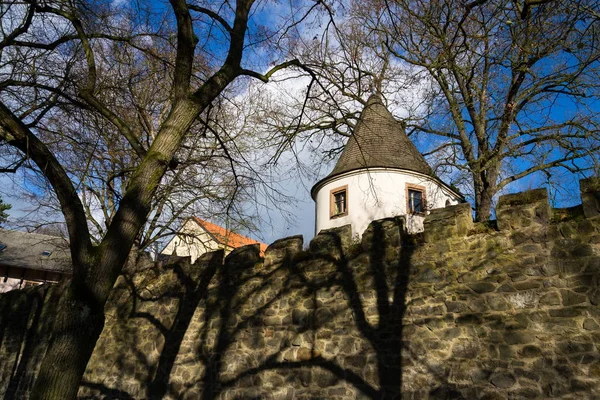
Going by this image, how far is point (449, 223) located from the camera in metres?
5.32

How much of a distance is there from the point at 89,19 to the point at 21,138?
2.20 meters

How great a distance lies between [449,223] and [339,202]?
14646 millimetres

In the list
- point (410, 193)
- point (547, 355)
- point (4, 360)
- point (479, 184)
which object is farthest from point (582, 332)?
point (410, 193)

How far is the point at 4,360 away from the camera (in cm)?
1090

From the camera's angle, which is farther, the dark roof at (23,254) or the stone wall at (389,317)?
the dark roof at (23,254)

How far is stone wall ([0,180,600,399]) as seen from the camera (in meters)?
4.30

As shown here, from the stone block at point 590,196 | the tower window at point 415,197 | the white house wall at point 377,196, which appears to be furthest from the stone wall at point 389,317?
the tower window at point 415,197

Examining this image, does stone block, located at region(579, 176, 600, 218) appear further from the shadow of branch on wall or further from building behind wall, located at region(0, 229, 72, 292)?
building behind wall, located at region(0, 229, 72, 292)

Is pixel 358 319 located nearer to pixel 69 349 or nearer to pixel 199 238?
pixel 69 349

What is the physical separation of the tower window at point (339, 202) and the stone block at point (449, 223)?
543 inches

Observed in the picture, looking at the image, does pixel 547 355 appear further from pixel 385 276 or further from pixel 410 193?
pixel 410 193

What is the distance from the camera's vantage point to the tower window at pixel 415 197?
1887cm

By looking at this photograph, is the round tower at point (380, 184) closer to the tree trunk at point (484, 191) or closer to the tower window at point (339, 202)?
the tower window at point (339, 202)

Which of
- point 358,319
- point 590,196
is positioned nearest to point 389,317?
point 358,319
